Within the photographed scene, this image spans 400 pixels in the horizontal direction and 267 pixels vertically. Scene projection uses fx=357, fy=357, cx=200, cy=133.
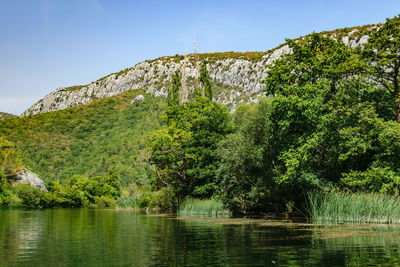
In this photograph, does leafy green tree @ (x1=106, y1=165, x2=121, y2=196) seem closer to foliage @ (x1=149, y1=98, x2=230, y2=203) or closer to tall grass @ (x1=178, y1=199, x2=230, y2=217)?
foliage @ (x1=149, y1=98, x2=230, y2=203)

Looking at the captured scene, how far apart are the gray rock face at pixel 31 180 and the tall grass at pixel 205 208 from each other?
54170 millimetres

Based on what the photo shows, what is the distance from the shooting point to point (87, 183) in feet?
285

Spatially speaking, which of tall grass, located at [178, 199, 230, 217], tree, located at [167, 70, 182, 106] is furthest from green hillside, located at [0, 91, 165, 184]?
tall grass, located at [178, 199, 230, 217]

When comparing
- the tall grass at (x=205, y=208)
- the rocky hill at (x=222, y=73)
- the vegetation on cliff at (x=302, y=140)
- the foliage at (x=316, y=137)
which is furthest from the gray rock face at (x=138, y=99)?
the foliage at (x=316, y=137)

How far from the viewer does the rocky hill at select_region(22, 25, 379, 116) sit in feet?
399

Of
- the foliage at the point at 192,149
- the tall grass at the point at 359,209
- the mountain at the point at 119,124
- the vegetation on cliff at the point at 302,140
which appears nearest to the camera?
the tall grass at the point at 359,209

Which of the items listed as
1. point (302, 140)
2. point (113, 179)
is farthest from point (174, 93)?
point (302, 140)

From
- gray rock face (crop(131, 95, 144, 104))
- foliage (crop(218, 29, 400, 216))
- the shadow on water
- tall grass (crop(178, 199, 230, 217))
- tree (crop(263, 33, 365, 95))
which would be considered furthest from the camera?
gray rock face (crop(131, 95, 144, 104))

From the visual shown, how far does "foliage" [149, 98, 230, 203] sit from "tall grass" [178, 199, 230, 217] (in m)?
2.94

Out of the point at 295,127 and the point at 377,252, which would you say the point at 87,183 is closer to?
the point at 295,127

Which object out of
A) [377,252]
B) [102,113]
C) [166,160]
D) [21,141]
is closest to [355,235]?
[377,252]

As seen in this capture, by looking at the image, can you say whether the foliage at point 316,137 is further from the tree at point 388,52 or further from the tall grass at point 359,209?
the tall grass at point 359,209

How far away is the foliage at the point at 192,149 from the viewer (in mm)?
46719

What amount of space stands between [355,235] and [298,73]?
19267 millimetres
